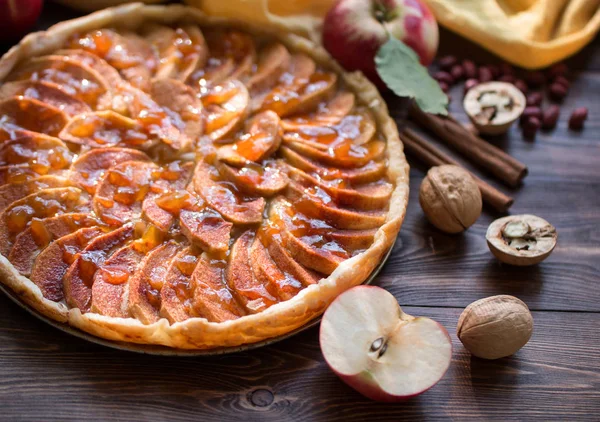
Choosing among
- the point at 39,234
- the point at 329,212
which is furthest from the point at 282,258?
the point at 39,234

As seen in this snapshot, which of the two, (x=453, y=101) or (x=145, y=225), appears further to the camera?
(x=453, y=101)

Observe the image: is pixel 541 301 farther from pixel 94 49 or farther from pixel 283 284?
pixel 94 49

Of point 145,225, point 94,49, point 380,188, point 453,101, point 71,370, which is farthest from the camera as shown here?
point 453,101

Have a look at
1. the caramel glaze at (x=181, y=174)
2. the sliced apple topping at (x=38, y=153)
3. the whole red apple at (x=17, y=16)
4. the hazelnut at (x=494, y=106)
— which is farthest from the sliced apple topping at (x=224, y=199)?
the whole red apple at (x=17, y=16)

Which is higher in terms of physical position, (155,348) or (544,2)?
(544,2)

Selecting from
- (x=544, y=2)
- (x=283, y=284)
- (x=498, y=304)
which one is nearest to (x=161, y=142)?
(x=283, y=284)

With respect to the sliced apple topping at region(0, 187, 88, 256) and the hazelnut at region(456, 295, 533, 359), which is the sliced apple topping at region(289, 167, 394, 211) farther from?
the sliced apple topping at region(0, 187, 88, 256)

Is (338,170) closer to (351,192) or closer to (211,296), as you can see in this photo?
(351,192)
